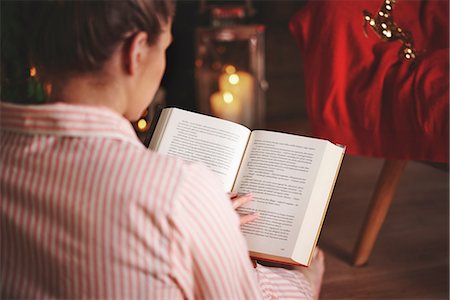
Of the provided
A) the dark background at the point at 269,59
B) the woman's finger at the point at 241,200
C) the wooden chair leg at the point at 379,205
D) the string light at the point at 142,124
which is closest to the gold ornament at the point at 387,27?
the wooden chair leg at the point at 379,205

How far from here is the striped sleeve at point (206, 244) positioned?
1.97 ft

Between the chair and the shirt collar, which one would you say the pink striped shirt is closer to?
the shirt collar

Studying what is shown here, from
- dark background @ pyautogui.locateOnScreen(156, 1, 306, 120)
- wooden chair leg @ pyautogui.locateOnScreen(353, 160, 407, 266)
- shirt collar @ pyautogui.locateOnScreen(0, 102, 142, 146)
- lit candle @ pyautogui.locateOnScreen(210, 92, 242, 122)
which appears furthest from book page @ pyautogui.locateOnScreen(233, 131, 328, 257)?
dark background @ pyautogui.locateOnScreen(156, 1, 306, 120)

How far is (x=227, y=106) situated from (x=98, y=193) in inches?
72.2

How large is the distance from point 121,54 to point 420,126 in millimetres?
783

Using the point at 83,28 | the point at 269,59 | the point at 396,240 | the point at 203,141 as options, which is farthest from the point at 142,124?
the point at 83,28

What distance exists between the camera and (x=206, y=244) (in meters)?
0.62

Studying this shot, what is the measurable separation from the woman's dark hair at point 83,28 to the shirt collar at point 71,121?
2.1 inches

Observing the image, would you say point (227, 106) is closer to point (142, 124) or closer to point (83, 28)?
point (142, 124)

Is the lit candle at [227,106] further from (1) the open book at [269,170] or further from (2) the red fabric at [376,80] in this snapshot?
(1) the open book at [269,170]

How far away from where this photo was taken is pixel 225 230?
0.63m

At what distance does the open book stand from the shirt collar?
322 mm

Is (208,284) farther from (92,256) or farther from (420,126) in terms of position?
(420,126)

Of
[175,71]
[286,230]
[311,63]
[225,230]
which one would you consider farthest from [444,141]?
[175,71]
